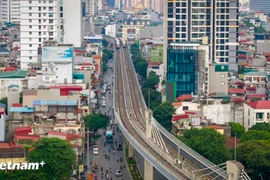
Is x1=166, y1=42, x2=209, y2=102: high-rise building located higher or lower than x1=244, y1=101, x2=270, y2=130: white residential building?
higher

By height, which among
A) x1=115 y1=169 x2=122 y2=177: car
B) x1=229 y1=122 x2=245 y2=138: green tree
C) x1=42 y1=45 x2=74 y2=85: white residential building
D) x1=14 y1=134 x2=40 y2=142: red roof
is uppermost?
x1=42 y1=45 x2=74 y2=85: white residential building

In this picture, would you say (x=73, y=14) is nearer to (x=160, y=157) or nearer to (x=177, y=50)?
(x=177, y=50)

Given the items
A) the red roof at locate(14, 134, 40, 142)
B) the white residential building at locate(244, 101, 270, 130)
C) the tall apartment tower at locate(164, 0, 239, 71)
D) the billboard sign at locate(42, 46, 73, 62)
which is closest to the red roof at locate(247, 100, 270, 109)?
the white residential building at locate(244, 101, 270, 130)

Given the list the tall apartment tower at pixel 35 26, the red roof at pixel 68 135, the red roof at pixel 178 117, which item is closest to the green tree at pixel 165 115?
the red roof at pixel 178 117

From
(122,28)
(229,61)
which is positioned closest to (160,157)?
(229,61)

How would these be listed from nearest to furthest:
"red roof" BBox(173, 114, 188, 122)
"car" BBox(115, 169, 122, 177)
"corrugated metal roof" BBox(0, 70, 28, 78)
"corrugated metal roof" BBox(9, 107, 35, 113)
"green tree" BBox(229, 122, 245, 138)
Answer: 1. "car" BBox(115, 169, 122, 177)
2. "corrugated metal roof" BBox(9, 107, 35, 113)
3. "green tree" BBox(229, 122, 245, 138)
4. "red roof" BBox(173, 114, 188, 122)
5. "corrugated metal roof" BBox(0, 70, 28, 78)

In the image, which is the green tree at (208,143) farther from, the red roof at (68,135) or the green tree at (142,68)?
the green tree at (142,68)

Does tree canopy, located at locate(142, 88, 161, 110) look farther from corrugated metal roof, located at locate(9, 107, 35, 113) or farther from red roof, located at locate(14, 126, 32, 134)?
red roof, located at locate(14, 126, 32, 134)
